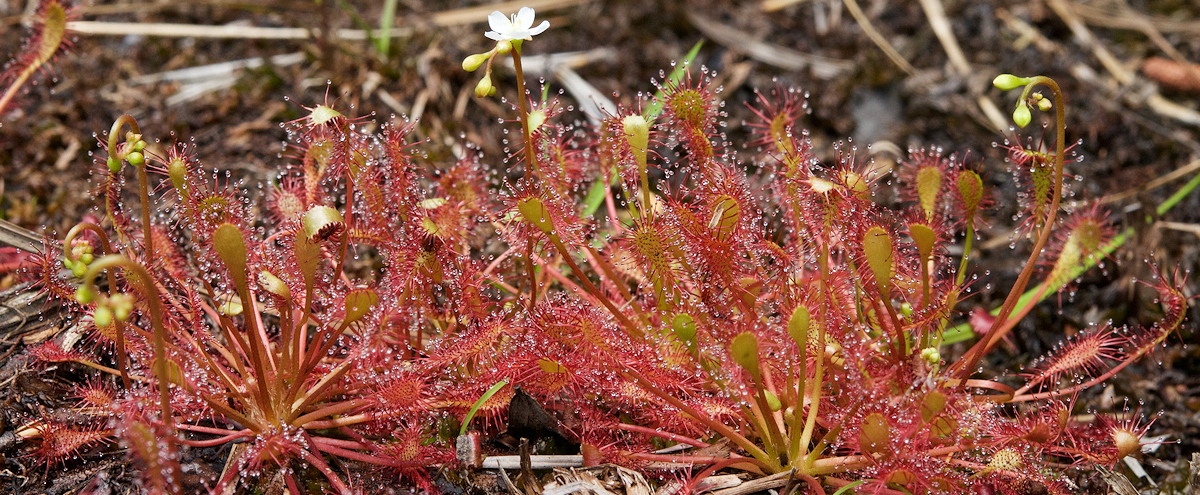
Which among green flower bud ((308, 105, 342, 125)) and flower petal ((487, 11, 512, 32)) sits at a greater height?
green flower bud ((308, 105, 342, 125))

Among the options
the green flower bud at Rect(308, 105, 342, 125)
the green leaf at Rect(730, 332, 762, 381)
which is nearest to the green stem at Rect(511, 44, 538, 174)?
the green flower bud at Rect(308, 105, 342, 125)

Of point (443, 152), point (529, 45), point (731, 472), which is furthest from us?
point (529, 45)

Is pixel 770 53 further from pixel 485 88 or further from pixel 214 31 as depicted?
pixel 485 88

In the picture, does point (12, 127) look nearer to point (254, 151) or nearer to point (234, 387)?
point (254, 151)

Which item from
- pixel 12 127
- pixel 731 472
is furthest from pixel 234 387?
pixel 12 127

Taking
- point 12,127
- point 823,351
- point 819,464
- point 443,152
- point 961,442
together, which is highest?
point 12,127

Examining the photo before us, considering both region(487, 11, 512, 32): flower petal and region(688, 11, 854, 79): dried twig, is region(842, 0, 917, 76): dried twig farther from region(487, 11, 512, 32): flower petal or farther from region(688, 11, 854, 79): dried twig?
region(487, 11, 512, 32): flower petal

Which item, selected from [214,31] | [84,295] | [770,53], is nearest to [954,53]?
[770,53]

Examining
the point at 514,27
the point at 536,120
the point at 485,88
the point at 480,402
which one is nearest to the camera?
the point at 485,88
